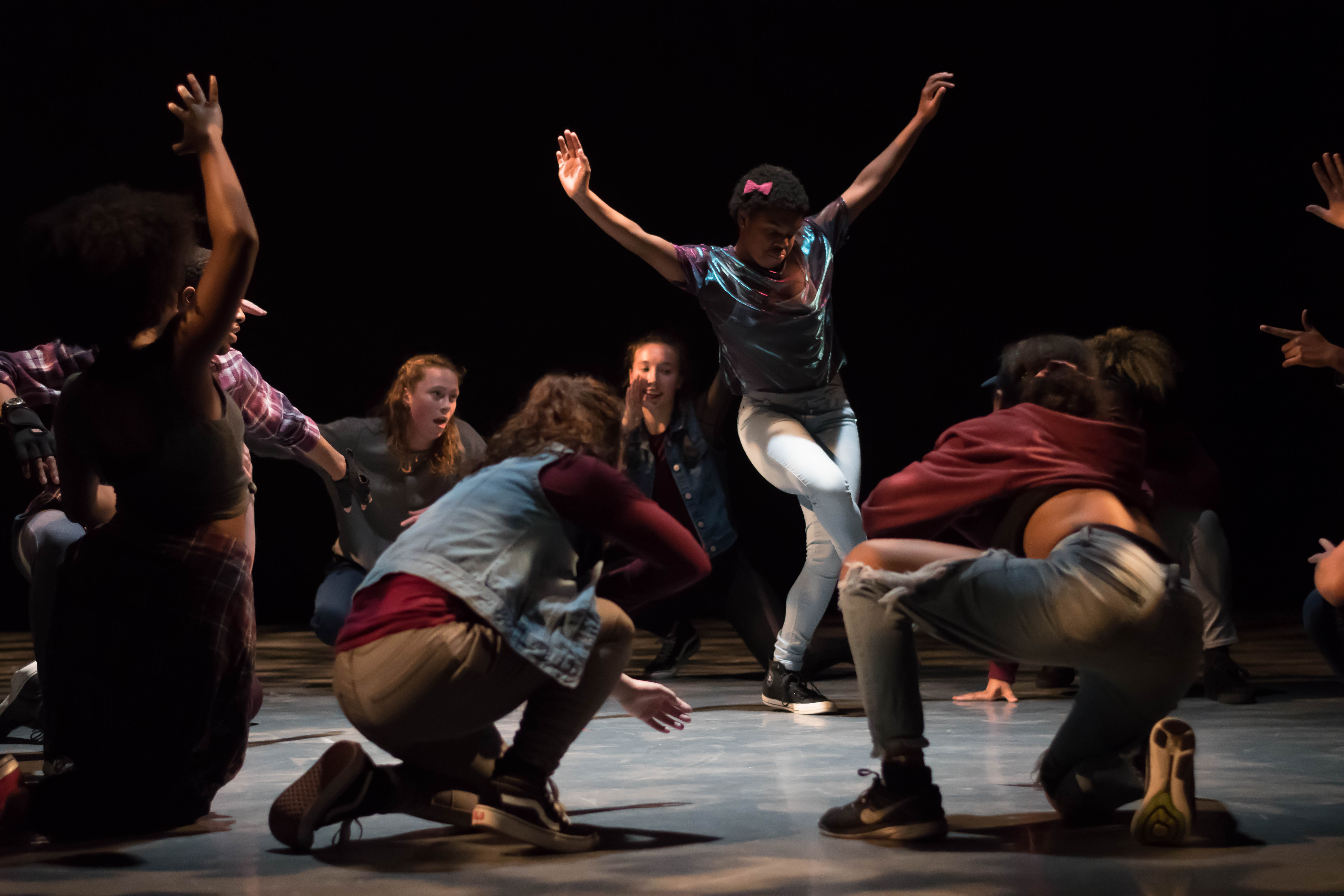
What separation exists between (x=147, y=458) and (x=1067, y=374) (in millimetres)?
1481

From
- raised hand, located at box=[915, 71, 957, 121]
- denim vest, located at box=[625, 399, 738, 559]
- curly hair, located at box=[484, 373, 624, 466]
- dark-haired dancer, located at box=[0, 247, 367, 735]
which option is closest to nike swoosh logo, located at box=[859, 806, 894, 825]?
curly hair, located at box=[484, 373, 624, 466]

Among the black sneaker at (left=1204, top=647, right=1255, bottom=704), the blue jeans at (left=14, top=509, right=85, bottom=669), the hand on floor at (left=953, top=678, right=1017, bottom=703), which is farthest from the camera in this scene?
the hand on floor at (left=953, top=678, right=1017, bottom=703)

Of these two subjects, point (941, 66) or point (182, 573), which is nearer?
point (182, 573)

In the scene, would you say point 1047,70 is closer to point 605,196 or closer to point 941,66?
point 941,66

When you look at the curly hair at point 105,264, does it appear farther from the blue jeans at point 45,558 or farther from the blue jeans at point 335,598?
the blue jeans at point 335,598

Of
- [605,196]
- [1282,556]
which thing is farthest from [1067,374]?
[1282,556]

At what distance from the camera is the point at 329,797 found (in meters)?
1.99

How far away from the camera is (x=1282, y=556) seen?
6938mm

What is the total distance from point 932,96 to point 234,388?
216 cm

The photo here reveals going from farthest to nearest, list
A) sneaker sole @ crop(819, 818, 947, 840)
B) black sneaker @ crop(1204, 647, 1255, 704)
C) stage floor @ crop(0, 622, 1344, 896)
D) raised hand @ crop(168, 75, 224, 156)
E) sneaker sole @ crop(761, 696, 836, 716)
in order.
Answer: black sneaker @ crop(1204, 647, 1255, 704), sneaker sole @ crop(761, 696, 836, 716), raised hand @ crop(168, 75, 224, 156), sneaker sole @ crop(819, 818, 947, 840), stage floor @ crop(0, 622, 1344, 896)

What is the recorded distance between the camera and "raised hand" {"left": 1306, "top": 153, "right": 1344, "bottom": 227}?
10.0ft

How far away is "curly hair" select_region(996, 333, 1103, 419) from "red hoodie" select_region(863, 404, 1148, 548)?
31 millimetres

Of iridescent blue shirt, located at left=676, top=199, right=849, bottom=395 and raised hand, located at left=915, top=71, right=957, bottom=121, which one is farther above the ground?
raised hand, located at left=915, top=71, right=957, bottom=121

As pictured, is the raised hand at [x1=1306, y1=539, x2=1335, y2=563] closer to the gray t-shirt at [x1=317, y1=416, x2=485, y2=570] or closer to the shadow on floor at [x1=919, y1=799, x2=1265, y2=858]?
the shadow on floor at [x1=919, y1=799, x2=1265, y2=858]
